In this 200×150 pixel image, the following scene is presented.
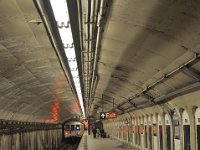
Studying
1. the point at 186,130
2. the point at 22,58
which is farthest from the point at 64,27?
the point at 186,130

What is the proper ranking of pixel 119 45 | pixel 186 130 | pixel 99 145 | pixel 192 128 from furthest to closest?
1. pixel 99 145
2. pixel 186 130
3. pixel 192 128
4. pixel 119 45

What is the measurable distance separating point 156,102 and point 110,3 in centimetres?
994

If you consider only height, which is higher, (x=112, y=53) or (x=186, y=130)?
(x=112, y=53)

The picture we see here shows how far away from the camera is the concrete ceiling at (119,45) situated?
7.59 meters

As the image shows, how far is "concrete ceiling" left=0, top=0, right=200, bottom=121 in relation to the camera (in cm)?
759

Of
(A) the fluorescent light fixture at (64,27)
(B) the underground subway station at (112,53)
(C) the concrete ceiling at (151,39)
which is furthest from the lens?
(B) the underground subway station at (112,53)

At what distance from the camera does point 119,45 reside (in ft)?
34.5

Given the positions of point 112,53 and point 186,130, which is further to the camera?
point 186,130

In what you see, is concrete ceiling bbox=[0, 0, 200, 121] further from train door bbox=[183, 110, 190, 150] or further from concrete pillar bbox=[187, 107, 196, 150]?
train door bbox=[183, 110, 190, 150]

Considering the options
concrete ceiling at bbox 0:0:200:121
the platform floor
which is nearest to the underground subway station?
concrete ceiling at bbox 0:0:200:121

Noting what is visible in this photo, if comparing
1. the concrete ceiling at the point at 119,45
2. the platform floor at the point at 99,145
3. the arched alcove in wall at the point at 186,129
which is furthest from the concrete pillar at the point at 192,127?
the platform floor at the point at 99,145

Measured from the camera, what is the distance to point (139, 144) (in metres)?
27.2

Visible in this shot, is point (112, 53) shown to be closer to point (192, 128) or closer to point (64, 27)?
point (64, 27)

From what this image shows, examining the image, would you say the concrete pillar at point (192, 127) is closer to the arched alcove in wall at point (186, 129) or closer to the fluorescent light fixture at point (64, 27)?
the arched alcove in wall at point (186, 129)
